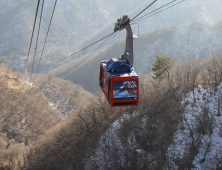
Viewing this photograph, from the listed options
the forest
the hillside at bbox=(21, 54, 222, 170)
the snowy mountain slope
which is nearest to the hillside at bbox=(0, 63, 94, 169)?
the forest

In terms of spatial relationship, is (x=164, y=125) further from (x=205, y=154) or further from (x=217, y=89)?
(x=217, y=89)

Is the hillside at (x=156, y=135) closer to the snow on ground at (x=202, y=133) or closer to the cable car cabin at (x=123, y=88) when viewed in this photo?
the snow on ground at (x=202, y=133)

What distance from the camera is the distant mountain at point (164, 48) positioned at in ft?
397

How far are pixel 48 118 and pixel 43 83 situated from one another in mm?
28935

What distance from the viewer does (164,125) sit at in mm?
33094

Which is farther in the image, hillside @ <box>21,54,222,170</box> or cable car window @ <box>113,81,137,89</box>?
hillside @ <box>21,54,222,170</box>

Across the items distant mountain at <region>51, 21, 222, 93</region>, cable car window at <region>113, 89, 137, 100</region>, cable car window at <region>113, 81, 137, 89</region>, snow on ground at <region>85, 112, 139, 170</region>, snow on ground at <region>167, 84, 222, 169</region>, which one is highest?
distant mountain at <region>51, 21, 222, 93</region>

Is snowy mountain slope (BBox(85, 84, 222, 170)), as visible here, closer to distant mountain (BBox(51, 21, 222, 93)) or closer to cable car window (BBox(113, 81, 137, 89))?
cable car window (BBox(113, 81, 137, 89))

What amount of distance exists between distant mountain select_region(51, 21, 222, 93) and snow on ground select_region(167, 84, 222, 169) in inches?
3355

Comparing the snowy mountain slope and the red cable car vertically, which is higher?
the red cable car

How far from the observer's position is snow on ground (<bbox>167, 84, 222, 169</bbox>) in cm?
2569

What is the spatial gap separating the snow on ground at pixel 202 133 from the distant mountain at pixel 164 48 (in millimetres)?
85206

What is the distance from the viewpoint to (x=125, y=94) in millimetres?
12109

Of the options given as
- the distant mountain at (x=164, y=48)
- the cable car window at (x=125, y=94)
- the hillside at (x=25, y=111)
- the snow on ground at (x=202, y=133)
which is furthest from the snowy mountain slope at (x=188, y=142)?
the distant mountain at (x=164, y=48)
